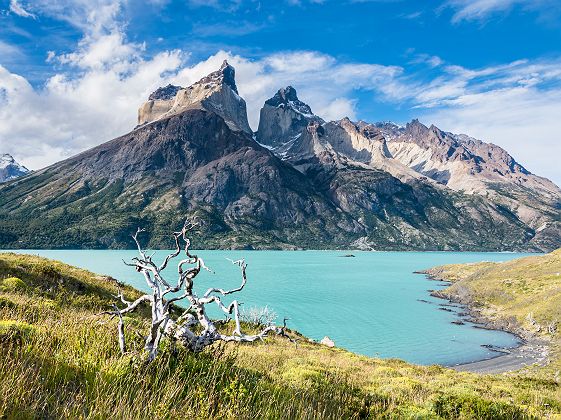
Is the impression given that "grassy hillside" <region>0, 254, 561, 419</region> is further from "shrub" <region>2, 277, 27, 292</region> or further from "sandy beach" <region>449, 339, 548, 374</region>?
"sandy beach" <region>449, 339, 548, 374</region>

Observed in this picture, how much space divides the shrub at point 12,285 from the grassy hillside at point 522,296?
57.2 m

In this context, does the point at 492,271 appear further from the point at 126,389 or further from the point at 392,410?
the point at 126,389

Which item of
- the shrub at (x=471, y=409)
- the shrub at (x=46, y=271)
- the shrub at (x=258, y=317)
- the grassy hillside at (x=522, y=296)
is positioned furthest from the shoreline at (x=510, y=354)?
the shrub at (x=46, y=271)

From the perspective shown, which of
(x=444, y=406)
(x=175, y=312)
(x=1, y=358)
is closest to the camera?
(x=1, y=358)

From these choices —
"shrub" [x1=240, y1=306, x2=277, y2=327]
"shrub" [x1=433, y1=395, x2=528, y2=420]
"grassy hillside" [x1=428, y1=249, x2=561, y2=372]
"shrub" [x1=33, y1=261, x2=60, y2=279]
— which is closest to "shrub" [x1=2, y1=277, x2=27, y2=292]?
"shrub" [x1=33, y1=261, x2=60, y2=279]

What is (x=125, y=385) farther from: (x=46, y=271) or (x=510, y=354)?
(x=510, y=354)

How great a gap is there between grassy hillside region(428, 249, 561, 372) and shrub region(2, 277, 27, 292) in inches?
2253

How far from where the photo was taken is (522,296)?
9106 cm

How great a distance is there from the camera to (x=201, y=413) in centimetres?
621

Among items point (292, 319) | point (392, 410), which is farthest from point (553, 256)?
point (392, 410)

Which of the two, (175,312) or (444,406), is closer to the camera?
(444,406)

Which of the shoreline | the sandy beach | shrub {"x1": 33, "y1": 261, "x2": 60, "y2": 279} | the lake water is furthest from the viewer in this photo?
the lake water

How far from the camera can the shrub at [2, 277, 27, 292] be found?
2075 cm

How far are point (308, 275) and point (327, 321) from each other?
299ft
